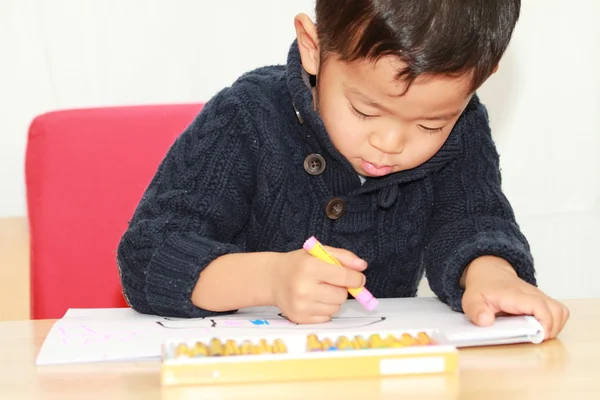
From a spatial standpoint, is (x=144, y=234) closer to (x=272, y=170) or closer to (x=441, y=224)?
(x=272, y=170)

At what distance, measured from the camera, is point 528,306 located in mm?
859

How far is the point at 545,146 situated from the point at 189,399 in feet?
4.81

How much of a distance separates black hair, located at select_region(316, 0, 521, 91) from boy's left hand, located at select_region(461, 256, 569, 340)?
0.66 feet

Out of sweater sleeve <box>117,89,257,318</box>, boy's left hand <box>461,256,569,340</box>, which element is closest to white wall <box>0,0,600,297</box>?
sweater sleeve <box>117,89,257,318</box>

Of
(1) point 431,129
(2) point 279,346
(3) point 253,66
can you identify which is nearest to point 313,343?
(2) point 279,346

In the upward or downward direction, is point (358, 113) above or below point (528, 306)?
above

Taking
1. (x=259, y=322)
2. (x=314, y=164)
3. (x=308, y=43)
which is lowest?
(x=259, y=322)

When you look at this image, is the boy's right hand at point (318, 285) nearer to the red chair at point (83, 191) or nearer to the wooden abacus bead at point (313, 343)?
the wooden abacus bead at point (313, 343)

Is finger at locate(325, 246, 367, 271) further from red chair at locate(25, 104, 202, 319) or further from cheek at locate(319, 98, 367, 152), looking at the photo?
red chair at locate(25, 104, 202, 319)

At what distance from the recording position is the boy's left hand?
836 mm

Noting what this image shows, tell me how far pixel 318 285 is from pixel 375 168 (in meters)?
0.21

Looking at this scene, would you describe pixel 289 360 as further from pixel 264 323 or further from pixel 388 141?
pixel 388 141

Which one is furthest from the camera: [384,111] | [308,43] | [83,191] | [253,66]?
[253,66]

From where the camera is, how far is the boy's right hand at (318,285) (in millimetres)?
846
